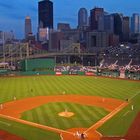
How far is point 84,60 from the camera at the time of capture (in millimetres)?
169375

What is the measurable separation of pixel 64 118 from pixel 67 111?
3184 mm

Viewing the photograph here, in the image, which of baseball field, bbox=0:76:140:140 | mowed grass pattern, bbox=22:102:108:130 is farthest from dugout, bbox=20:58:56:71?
mowed grass pattern, bbox=22:102:108:130

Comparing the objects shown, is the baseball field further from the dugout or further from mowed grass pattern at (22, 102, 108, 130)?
the dugout

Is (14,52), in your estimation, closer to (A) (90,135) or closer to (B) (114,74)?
(B) (114,74)

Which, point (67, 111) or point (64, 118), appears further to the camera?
point (67, 111)

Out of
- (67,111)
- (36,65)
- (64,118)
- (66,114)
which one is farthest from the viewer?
(36,65)

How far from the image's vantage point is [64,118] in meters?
29.7

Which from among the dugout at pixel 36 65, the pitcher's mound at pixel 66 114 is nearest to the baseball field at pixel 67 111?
the pitcher's mound at pixel 66 114

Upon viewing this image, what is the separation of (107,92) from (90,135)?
23963mm

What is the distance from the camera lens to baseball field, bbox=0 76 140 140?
25.3m

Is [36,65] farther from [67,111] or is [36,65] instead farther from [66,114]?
[66,114]

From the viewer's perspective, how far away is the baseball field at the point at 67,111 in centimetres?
2531

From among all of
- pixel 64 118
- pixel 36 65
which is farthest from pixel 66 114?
pixel 36 65

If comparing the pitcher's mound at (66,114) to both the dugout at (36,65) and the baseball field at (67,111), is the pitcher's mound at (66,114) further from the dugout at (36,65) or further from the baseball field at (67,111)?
the dugout at (36,65)
